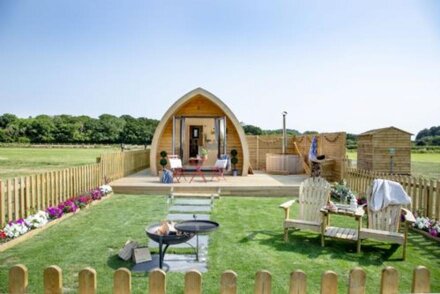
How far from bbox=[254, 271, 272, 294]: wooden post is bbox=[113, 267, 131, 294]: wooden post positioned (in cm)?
75

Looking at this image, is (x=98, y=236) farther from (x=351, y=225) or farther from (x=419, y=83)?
(x=419, y=83)

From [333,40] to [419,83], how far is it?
5.45 meters

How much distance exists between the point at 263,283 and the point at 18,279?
1418mm

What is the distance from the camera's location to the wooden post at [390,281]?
200 cm

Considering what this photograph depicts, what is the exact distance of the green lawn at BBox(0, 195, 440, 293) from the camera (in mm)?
4000

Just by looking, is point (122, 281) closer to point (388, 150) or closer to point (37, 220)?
point (37, 220)

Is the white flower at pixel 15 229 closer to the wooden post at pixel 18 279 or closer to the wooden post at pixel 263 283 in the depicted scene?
the wooden post at pixel 18 279

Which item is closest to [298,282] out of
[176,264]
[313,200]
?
[176,264]

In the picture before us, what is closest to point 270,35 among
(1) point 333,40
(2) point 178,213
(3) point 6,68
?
(1) point 333,40

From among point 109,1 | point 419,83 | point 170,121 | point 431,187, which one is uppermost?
point 109,1

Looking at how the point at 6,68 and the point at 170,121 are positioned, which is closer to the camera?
the point at 170,121

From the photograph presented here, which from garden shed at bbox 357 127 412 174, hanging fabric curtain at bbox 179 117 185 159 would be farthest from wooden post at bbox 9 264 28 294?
garden shed at bbox 357 127 412 174

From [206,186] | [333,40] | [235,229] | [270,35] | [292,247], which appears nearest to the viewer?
[292,247]

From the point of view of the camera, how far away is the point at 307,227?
5.51m
